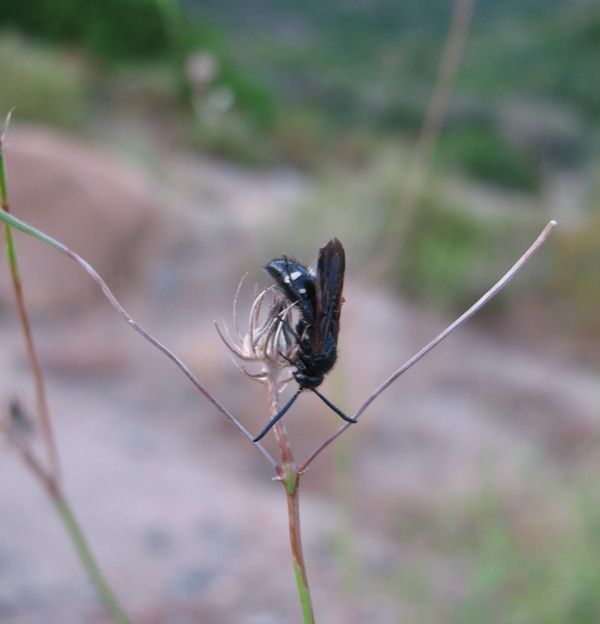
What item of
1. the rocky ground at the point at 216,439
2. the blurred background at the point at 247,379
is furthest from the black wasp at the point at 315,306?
the rocky ground at the point at 216,439

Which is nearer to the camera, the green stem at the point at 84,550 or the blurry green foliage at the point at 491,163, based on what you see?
the green stem at the point at 84,550

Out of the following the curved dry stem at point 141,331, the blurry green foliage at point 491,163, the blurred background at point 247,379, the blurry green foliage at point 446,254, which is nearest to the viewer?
the curved dry stem at point 141,331

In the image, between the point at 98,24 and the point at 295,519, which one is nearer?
the point at 295,519

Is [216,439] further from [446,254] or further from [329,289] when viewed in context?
[329,289]

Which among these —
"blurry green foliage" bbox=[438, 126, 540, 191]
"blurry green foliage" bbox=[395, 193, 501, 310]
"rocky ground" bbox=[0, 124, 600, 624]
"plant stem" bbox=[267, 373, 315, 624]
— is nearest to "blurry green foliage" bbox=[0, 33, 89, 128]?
"rocky ground" bbox=[0, 124, 600, 624]

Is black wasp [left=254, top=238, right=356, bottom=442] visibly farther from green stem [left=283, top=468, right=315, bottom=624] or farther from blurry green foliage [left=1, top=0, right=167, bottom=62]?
blurry green foliage [left=1, top=0, right=167, bottom=62]

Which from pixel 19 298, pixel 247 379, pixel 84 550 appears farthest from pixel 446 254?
pixel 19 298

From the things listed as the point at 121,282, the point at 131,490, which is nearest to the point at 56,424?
the point at 131,490

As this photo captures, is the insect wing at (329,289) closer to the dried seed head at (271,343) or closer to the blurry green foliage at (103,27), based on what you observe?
the dried seed head at (271,343)

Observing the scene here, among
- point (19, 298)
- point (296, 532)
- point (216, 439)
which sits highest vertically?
point (216, 439)
